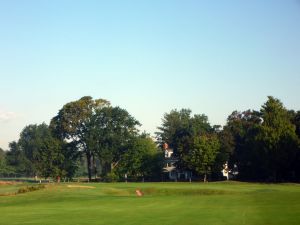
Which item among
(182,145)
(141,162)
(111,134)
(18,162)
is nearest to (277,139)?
(182,145)

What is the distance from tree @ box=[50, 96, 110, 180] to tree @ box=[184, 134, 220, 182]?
30.3m

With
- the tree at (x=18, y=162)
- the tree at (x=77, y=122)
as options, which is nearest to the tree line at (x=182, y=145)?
the tree at (x=77, y=122)

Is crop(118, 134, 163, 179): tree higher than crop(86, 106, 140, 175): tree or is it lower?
lower

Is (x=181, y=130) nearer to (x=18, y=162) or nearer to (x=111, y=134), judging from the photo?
(x=111, y=134)

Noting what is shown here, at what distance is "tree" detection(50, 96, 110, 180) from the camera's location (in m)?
110

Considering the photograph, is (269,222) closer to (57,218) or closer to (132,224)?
(132,224)

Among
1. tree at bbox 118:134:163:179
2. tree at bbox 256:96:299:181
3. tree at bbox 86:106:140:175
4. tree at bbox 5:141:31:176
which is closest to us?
tree at bbox 256:96:299:181

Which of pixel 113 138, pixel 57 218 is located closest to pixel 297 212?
pixel 57 218

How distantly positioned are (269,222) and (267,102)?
5725 centimetres

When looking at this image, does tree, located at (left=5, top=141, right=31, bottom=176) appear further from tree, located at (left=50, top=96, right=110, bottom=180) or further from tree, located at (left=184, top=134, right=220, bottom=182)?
tree, located at (left=184, top=134, right=220, bottom=182)

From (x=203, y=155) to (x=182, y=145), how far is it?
11.6 meters

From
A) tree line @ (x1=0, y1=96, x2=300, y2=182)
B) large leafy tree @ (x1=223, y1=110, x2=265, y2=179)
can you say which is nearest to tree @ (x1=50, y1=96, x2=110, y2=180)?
tree line @ (x1=0, y1=96, x2=300, y2=182)

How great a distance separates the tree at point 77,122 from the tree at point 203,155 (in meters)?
30.3

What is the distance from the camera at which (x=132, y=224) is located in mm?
24203
